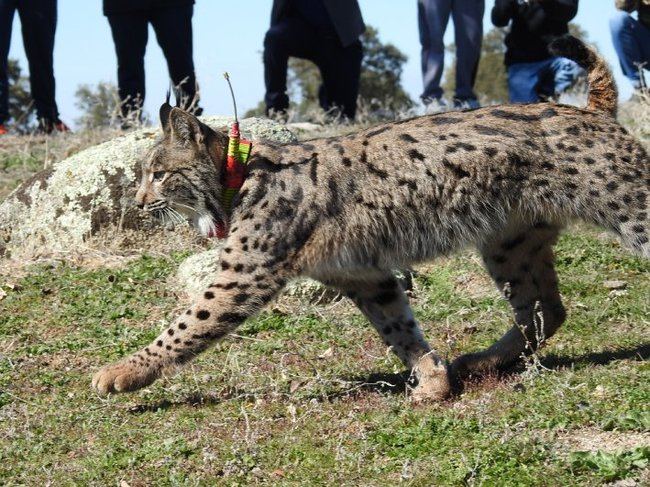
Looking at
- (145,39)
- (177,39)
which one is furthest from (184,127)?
(145,39)

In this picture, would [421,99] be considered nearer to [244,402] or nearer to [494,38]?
[244,402]

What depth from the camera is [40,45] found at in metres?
12.7

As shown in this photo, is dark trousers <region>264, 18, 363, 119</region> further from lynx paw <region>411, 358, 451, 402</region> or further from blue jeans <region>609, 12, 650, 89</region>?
lynx paw <region>411, 358, 451, 402</region>

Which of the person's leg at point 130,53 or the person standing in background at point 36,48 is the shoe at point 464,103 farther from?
the person standing in background at point 36,48

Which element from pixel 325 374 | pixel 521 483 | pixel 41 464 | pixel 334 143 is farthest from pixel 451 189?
pixel 41 464

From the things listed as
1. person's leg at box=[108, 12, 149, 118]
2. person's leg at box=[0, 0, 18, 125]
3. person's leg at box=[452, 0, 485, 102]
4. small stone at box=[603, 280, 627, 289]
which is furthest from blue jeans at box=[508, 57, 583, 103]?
person's leg at box=[0, 0, 18, 125]

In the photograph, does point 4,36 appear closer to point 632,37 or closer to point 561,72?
point 561,72

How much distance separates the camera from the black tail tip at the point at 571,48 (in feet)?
23.2

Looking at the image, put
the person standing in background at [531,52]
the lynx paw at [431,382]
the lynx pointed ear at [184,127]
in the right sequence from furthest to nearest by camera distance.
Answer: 1. the person standing in background at [531,52]
2. the lynx pointed ear at [184,127]
3. the lynx paw at [431,382]

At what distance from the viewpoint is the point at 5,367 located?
25.2 feet

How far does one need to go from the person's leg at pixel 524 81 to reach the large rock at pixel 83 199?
3407 millimetres

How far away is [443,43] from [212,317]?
282 inches

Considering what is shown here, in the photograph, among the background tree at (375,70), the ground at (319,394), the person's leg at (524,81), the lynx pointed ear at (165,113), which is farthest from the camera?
the background tree at (375,70)

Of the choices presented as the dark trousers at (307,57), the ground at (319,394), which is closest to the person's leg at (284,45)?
the dark trousers at (307,57)
